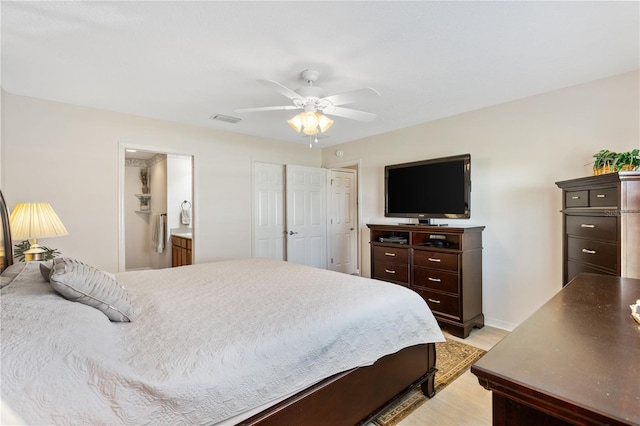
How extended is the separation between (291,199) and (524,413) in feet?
14.4

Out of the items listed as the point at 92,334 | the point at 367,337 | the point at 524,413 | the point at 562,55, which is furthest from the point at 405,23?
the point at 92,334

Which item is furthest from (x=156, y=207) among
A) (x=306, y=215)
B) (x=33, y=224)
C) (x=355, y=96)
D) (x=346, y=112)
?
(x=355, y=96)

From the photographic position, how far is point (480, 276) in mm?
3453

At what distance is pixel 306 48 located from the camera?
83.9 inches

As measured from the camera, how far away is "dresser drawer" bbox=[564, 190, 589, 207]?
236cm

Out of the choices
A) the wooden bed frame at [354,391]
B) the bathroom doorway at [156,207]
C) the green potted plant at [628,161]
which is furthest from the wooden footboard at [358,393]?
the bathroom doorway at [156,207]

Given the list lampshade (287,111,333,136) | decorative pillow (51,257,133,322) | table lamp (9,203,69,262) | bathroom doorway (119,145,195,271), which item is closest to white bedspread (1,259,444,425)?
decorative pillow (51,257,133,322)

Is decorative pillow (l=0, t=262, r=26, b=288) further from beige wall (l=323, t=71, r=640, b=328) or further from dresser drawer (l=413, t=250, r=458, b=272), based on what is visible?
beige wall (l=323, t=71, r=640, b=328)

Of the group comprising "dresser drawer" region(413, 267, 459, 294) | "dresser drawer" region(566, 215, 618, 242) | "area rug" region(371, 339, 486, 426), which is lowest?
"area rug" region(371, 339, 486, 426)

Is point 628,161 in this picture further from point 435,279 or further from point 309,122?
point 309,122

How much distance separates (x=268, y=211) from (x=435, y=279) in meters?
2.64

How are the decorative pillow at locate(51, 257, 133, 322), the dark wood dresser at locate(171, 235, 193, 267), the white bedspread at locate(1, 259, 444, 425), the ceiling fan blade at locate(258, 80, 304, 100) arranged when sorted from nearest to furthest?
the white bedspread at locate(1, 259, 444, 425)
the decorative pillow at locate(51, 257, 133, 322)
the ceiling fan blade at locate(258, 80, 304, 100)
the dark wood dresser at locate(171, 235, 193, 267)

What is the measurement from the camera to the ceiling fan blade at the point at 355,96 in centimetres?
212

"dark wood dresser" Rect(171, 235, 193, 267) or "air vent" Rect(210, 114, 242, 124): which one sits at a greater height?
"air vent" Rect(210, 114, 242, 124)
